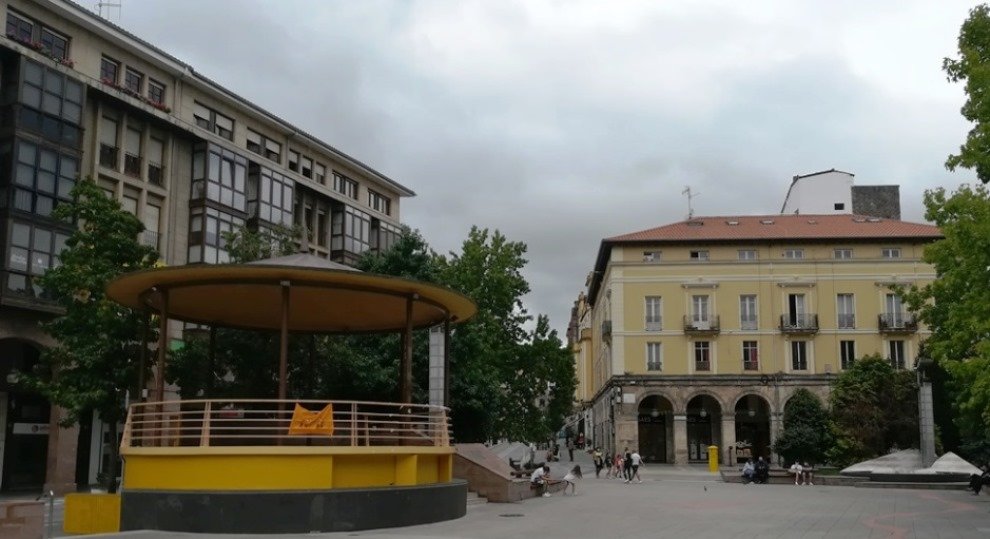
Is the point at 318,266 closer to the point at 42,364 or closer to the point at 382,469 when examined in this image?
the point at 382,469

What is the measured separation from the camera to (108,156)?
3938 cm

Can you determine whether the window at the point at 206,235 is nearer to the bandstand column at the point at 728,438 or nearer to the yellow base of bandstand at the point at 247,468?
the yellow base of bandstand at the point at 247,468

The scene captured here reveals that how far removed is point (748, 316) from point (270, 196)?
3280 cm

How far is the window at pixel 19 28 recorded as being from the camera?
114 ft

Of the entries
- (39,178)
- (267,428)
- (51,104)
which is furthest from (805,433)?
(267,428)

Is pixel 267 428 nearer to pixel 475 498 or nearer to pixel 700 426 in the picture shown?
pixel 475 498

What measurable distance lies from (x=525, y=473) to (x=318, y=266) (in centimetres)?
1451

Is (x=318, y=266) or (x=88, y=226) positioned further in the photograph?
(x=88, y=226)

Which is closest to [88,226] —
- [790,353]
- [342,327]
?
[342,327]

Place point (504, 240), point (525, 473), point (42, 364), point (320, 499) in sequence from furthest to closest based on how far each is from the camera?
1. point (504, 240)
2. point (525, 473)
3. point (42, 364)
4. point (320, 499)

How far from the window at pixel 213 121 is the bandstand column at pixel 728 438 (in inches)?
1411

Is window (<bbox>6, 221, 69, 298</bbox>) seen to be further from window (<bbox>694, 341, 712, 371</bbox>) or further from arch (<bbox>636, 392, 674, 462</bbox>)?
arch (<bbox>636, 392, 674, 462</bbox>)

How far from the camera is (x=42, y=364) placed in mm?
28188

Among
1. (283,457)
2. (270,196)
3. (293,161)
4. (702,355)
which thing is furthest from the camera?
(702,355)
